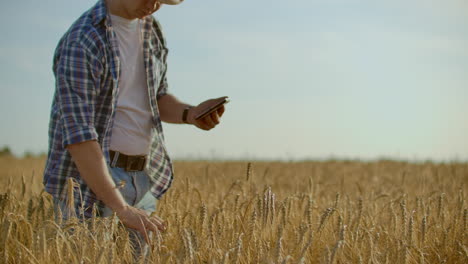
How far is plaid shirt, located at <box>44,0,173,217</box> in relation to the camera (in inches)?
93.1

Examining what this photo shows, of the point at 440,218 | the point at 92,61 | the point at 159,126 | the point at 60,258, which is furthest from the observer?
the point at 440,218

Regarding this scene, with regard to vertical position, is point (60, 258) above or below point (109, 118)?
below

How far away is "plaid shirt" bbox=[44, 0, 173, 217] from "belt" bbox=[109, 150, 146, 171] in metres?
0.08

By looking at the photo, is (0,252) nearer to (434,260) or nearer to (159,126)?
(159,126)

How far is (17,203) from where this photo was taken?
3.49 metres

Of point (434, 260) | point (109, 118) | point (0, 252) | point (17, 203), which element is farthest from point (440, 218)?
point (17, 203)

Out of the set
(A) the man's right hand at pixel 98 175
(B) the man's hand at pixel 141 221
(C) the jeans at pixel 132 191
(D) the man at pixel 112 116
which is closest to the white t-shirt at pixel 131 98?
(D) the man at pixel 112 116

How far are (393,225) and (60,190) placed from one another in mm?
1674

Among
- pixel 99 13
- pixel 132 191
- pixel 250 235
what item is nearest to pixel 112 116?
pixel 132 191

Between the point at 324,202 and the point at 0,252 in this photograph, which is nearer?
the point at 0,252

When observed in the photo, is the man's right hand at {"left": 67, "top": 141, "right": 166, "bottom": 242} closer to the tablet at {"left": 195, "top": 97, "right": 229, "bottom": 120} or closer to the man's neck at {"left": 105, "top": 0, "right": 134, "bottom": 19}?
the tablet at {"left": 195, "top": 97, "right": 229, "bottom": 120}

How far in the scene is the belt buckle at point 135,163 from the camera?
2689 millimetres

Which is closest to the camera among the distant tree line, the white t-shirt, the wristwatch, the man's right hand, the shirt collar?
the man's right hand

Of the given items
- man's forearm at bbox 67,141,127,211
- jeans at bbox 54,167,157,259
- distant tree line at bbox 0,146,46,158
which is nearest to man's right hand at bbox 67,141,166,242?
man's forearm at bbox 67,141,127,211
